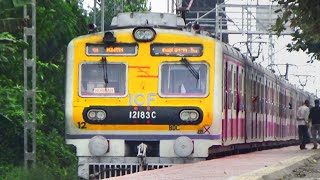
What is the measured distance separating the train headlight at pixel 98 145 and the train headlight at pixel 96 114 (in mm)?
317

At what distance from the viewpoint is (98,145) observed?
1705 cm

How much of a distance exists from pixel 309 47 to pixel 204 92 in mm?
12840

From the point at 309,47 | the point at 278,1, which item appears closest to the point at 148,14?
the point at 278,1

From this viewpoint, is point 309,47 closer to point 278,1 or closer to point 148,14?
point 278,1

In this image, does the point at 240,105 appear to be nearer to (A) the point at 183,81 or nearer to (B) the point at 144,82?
(A) the point at 183,81

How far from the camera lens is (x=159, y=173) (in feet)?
45.7

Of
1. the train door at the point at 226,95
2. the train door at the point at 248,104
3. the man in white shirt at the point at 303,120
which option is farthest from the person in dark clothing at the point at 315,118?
the train door at the point at 226,95

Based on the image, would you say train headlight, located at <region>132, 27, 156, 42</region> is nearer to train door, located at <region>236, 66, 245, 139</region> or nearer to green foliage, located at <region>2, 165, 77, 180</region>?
green foliage, located at <region>2, 165, 77, 180</region>

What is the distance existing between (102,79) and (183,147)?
1725mm

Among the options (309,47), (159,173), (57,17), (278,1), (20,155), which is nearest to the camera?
(159,173)

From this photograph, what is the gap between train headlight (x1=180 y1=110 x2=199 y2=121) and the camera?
17156 mm

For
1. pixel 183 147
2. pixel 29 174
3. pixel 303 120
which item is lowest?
pixel 29 174

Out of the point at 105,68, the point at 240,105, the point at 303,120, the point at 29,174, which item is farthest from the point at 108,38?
the point at 303,120

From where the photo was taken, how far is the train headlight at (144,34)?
17.4m
